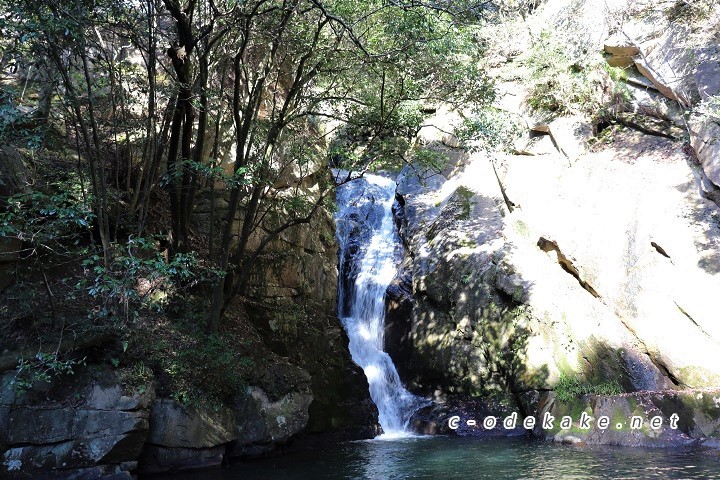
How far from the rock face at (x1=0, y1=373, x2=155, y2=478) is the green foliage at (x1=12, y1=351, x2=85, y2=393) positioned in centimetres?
19

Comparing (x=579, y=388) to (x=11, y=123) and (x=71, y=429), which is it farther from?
(x=11, y=123)

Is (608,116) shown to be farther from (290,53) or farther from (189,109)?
(189,109)

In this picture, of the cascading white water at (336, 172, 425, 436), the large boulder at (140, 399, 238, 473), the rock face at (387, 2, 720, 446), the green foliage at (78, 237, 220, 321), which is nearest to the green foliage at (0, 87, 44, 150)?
the green foliage at (78, 237, 220, 321)

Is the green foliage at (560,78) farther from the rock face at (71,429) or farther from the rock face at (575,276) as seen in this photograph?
the rock face at (71,429)

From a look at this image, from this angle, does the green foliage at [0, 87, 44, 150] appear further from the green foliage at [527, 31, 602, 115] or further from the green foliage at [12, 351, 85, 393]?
the green foliage at [527, 31, 602, 115]

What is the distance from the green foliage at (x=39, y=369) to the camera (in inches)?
279

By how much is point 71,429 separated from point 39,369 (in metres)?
0.94

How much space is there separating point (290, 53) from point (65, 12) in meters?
4.41

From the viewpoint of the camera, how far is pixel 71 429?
24.4ft

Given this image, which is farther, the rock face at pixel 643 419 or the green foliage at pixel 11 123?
the rock face at pixel 643 419

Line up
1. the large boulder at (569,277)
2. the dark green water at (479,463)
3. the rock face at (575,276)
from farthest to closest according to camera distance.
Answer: the large boulder at (569,277) < the rock face at (575,276) < the dark green water at (479,463)

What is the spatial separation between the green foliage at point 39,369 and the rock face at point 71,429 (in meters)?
0.19

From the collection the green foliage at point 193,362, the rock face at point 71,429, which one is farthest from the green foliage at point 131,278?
the rock face at point 71,429

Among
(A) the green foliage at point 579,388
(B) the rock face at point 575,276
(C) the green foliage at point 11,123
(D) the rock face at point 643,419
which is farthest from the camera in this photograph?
(B) the rock face at point 575,276
